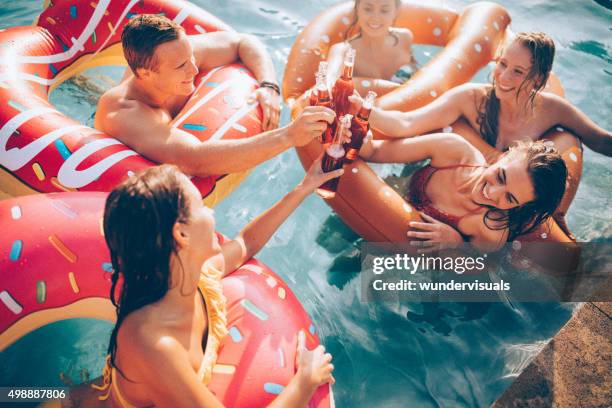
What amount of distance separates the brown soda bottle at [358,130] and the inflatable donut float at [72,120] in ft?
2.00

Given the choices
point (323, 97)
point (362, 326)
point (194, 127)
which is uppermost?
point (323, 97)

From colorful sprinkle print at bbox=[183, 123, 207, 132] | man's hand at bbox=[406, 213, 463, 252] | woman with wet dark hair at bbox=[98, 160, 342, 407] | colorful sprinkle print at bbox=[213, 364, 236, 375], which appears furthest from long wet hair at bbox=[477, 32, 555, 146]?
colorful sprinkle print at bbox=[213, 364, 236, 375]

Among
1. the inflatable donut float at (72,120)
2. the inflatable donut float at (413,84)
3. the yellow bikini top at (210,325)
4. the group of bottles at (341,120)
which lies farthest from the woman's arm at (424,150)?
the yellow bikini top at (210,325)

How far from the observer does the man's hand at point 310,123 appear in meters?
2.39

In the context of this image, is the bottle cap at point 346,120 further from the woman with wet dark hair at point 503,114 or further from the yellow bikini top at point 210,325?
the yellow bikini top at point 210,325

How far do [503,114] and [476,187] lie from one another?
2.80ft

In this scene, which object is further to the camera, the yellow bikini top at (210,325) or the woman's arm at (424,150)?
the woman's arm at (424,150)

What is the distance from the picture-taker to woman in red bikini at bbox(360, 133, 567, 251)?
2512mm

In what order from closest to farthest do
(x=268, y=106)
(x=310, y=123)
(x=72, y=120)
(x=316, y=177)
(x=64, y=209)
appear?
1. (x=64, y=209)
2. (x=310, y=123)
3. (x=316, y=177)
4. (x=72, y=120)
5. (x=268, y=106)

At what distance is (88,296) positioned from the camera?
2.14 meters

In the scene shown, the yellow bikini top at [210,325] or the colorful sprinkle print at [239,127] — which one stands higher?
the colorful sprinkle print at [239,127]

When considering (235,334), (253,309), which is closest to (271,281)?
(253,309)

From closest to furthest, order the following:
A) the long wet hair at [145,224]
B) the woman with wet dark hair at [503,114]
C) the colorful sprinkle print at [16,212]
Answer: the long wet hair at [145,224]
the colorful sprinkle print at [16,212]
the woman with wet dark hair at [503,114]

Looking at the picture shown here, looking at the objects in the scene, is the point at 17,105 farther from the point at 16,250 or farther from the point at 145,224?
the point at 145,224
